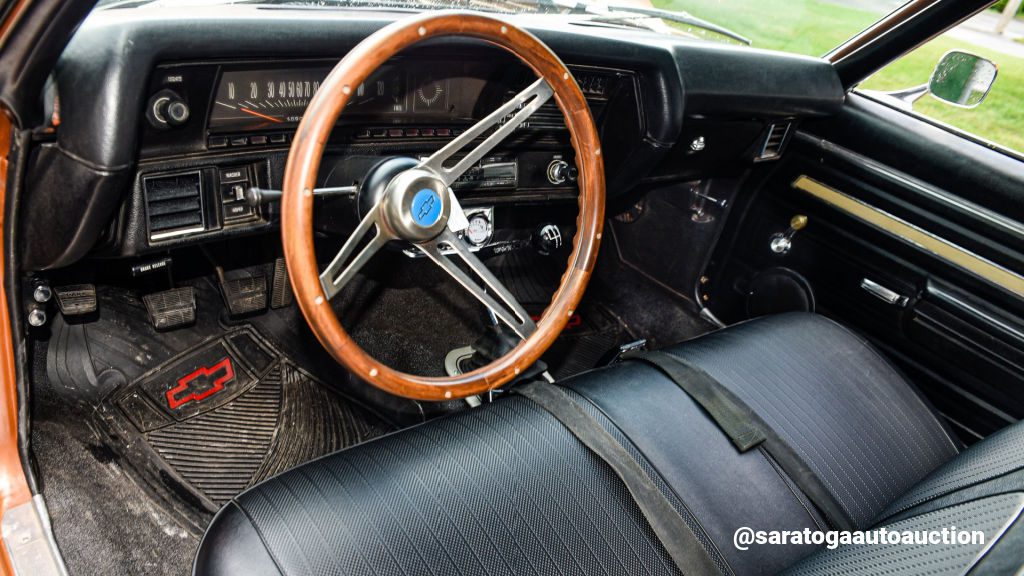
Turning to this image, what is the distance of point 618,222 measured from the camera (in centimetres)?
301

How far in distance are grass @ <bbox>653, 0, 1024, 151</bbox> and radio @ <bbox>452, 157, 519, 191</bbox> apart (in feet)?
2.61

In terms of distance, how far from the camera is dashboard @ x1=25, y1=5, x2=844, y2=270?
4.32 ft

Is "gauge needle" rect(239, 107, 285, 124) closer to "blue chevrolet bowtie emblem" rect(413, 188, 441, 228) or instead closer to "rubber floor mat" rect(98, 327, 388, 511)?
"blue chevrolet bowtie emblem" rect(413, 188, 441, 228)

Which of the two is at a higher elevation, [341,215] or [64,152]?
[64,152]

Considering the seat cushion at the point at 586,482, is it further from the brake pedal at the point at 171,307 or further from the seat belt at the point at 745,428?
the brake pedal at the point at 171,307

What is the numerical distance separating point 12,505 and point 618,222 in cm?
228

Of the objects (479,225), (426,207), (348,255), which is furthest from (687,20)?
(348,255)

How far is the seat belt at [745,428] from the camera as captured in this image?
131 centimetres

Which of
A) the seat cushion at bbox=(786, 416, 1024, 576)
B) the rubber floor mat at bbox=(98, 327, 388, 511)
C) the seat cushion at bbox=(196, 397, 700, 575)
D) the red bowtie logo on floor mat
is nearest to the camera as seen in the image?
the seat cushion at bbox=(786, 416, 1024, 576)

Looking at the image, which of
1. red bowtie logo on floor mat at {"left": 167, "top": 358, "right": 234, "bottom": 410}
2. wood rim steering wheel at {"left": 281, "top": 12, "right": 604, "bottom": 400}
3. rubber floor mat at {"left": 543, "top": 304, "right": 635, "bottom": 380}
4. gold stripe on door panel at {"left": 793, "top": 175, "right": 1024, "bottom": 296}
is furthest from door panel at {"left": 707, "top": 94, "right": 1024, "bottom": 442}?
red bowtie logo on floor mat at {"left": 167, "top": 358, "right": 234, "bottom": 410}

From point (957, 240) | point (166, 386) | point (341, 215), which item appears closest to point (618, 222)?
point (957, 240)

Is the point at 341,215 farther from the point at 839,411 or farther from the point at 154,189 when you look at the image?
the point at 839,411

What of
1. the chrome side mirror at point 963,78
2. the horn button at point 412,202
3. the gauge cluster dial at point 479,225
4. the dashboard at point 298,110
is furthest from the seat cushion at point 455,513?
the chrome side mirror at point 963,78

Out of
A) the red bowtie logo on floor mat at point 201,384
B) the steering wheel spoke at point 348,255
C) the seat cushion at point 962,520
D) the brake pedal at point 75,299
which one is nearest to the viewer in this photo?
the seat cushion at point 962,520
